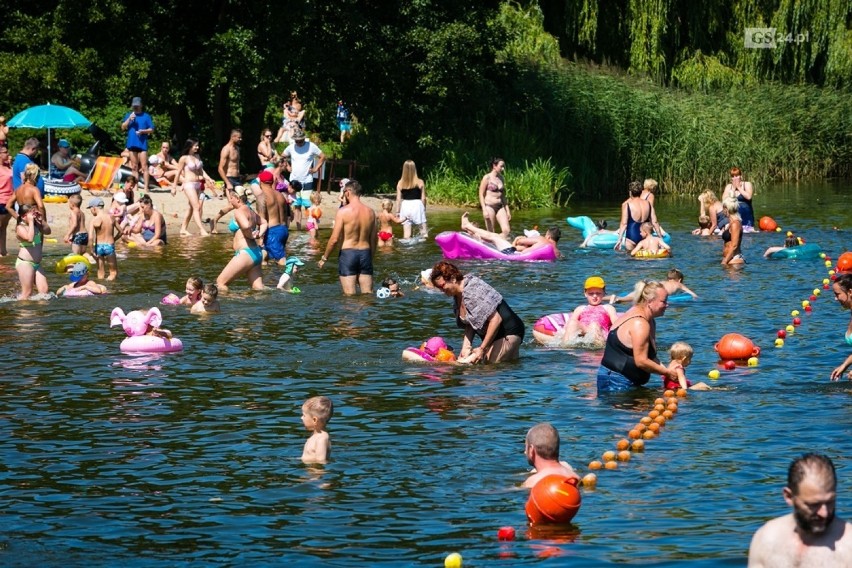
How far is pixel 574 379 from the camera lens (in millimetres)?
14031

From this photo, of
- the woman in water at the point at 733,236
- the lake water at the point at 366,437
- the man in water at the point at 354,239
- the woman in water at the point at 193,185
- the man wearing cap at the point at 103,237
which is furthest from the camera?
the woman in water at the point at 193,185

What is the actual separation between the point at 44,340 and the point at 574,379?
21.5 ft

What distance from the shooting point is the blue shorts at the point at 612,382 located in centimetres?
1313

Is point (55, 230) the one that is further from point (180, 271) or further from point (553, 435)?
point (553, 435)

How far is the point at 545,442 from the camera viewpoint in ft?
30.1

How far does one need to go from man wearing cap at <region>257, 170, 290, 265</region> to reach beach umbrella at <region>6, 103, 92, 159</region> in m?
8.01

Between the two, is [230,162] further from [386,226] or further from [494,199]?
[494,199]

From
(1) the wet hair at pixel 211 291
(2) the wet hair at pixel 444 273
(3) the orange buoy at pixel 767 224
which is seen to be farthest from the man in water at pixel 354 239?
(3) the orange buoy at pixel 767 224

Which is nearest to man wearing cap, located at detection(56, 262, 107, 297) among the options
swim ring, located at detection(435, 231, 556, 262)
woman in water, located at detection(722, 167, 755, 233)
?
swim ring, located at detection(435, 231, 556, 262)

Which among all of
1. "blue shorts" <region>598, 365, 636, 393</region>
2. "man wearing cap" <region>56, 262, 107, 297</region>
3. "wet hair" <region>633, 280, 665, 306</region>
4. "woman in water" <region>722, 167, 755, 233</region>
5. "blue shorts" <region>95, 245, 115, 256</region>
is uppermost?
"woman in water" <region>722, 167, 755, 233</region>

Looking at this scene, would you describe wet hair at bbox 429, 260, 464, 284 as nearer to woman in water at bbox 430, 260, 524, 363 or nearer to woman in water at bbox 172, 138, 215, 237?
woman in water at bbox 430, 260, 524, 363

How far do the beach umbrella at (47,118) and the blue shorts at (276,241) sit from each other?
26.3 ft

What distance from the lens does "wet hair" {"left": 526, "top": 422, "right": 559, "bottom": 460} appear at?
9188 millimetres

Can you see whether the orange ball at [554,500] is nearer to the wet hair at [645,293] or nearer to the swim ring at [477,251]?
the wet hair at [645,293]
